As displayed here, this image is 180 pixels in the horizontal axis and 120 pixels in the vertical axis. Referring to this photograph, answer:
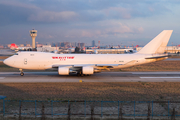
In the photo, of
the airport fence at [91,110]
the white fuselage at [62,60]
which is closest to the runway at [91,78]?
the white fuselage at [62,60]

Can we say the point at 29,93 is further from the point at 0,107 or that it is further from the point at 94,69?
the point at 94,69

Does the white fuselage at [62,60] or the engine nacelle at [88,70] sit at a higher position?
the white fuselage at [62,60]

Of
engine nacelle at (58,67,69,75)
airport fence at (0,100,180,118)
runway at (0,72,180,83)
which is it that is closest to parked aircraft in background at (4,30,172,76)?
engine nacelle at (58,67,69,75)

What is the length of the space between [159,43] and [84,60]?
12828 mm

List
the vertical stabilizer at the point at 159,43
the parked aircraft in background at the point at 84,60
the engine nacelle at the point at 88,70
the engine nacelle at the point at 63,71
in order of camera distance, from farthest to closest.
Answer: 1. the vertical stabilizer at the point at 159,43
2. the parked aircraft in background at the point at 84,60
3. the engine nacelle at the point at 88,70
4. the engine nacelle at the point at 63,71

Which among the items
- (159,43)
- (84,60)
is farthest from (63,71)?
(159,43)

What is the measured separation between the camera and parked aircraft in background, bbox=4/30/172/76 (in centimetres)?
2798

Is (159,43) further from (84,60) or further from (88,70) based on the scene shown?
(88,70)

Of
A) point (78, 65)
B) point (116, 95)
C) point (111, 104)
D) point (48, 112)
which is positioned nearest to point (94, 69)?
point (78, 65)

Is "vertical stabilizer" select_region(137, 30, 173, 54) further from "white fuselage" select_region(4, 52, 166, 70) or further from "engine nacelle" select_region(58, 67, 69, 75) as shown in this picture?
"engine nacelle" select_region(58, 67, 69, 75)

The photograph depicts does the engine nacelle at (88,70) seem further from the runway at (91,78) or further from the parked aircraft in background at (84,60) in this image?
the runway at (91,78)

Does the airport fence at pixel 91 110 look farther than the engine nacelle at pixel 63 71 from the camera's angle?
No

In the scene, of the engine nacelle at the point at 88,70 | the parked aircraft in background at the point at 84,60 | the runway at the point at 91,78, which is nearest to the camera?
the runway at the point at 91,78

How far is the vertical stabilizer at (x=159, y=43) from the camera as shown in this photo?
29.5 metres
